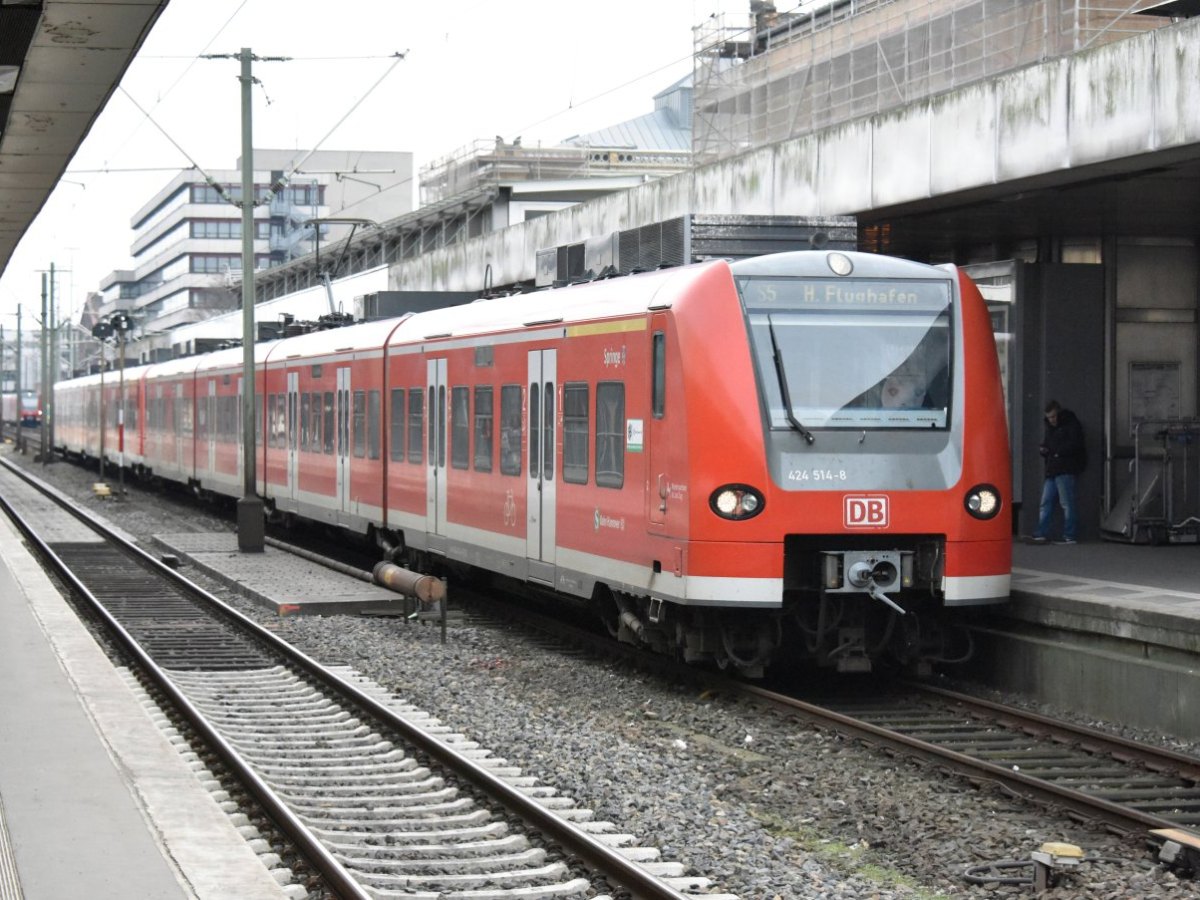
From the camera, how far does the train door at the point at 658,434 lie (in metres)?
11.9

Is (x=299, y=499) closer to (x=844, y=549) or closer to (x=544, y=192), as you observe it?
(x=844, y=549)

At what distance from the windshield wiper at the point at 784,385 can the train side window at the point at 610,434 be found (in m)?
1.42

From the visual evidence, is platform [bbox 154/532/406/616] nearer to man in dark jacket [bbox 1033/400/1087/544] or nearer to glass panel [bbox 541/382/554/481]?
glass panel [bbox 541/382/554/481]

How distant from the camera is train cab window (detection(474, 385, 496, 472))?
52.6ft

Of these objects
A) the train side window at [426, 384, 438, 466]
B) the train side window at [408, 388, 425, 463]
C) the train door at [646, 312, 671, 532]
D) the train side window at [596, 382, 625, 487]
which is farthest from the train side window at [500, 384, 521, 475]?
the train door at [646, 312, 671, 532]

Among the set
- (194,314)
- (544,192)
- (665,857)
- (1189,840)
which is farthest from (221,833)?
(194,314)

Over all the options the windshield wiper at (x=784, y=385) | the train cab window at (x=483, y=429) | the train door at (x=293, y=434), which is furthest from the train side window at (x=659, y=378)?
the train door at (x=293, y=434)

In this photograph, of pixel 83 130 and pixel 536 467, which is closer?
pixel 83 130

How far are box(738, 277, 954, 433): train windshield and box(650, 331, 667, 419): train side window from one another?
0.66 metres

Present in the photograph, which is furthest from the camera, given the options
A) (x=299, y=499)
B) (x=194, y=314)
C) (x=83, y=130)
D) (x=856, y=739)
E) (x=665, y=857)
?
(x=194, y=314)

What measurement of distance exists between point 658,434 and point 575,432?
6.12ft

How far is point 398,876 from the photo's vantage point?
734 cm

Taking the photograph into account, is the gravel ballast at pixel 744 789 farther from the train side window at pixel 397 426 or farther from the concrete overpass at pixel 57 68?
the train side window at pixel 397 426

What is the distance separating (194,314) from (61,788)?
384 feet
